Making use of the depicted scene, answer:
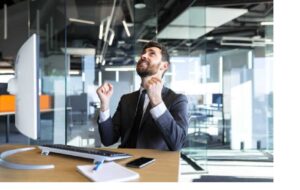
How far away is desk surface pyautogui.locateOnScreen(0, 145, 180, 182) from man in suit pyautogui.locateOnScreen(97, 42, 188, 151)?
0.17 metres

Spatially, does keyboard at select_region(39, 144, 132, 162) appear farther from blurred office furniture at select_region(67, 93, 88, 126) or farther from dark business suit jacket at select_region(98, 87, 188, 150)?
blurred office furniture at select_region(67, 93, 88, 126)

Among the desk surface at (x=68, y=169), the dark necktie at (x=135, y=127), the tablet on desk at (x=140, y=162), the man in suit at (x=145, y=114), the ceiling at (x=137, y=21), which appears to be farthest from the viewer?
the ceiling at (x=137, y=21)

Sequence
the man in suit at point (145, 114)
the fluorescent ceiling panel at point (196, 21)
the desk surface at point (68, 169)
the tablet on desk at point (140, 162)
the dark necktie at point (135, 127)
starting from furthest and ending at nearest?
the fluorescent ceiling panel at point (196, 21), the dark necktie at point (135, 127), the man in suit at point (145, 114), the tablet on desk at point (140, 162), the desk surface at point (68, 169)

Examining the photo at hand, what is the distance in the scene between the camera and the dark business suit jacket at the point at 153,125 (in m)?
1.47

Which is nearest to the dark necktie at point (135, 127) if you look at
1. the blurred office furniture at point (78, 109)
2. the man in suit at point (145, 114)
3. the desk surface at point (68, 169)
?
the man in suit at point (145, 114)

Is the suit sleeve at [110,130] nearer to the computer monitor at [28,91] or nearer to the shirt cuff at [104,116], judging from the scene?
the shirt cuff at [104,116]

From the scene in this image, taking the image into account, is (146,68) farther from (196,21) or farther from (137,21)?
(196,21)

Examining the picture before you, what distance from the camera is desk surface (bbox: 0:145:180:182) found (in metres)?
1.04

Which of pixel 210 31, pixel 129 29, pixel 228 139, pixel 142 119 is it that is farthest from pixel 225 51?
pixel 142 119

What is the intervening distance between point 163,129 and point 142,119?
0.31m

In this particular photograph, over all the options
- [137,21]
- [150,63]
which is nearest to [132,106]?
[150,63]

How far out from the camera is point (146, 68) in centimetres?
179

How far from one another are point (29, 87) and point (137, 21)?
363cm
